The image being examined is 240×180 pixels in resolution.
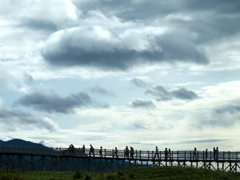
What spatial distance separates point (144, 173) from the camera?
167 feet

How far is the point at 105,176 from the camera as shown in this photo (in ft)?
163

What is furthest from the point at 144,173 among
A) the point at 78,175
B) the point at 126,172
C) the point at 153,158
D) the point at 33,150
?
the point at 33,150

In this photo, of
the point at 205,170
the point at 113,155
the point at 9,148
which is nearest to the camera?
the point at 205,170

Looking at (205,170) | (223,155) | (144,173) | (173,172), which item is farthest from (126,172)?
(223,155)

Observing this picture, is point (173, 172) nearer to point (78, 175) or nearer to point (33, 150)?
point (78, 175)

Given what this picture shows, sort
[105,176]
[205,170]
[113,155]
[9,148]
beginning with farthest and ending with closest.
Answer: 1. [113,155]
2. [9,148]
3. [205,170]
4. [105,176]

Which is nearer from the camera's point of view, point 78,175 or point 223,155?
point 78,175

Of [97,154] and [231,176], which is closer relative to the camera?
[231,176]

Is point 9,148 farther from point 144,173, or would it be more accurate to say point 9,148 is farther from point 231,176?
point 231,176

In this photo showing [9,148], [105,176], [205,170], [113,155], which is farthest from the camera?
[113,155]

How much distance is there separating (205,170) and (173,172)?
4669mm

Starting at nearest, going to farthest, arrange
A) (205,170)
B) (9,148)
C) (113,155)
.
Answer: (205,170) < (9,148) < (113,155)

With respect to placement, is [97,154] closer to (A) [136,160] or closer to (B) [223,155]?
(A) [136,160]

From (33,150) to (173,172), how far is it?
2905cm
